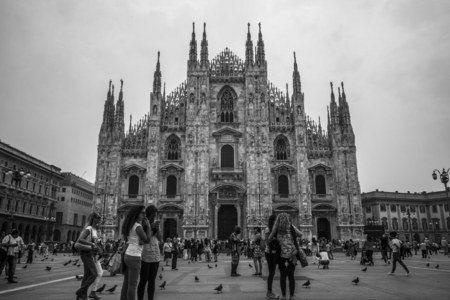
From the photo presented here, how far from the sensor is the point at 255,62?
41.0 metres

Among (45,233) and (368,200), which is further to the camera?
(368,200)

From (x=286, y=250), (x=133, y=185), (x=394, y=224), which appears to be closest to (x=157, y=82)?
(x=133, y=185)

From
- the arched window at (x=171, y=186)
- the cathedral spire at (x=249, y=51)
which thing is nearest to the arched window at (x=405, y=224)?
the cathedral spire at (x=249, y=51)

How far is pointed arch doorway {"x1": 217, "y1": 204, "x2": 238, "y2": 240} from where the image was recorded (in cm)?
3728

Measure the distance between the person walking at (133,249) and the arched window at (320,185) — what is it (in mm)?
34800

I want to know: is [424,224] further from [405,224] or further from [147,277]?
[147,277]

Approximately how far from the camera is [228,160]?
3894cm

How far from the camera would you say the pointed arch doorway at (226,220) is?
37.3m

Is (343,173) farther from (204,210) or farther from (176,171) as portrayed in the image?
(176,171)

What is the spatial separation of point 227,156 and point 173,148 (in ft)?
19.2

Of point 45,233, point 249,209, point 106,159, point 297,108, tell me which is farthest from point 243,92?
Answer: point 45,233

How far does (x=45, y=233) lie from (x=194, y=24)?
35633 millimetres

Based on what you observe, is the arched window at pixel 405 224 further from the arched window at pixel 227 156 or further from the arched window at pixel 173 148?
the arched window at pixel 173 148

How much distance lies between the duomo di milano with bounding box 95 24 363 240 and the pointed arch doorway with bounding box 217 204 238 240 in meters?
0.10
